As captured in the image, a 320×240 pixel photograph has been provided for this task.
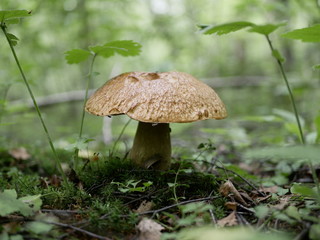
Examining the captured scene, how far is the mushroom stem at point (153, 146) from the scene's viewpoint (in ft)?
8.20

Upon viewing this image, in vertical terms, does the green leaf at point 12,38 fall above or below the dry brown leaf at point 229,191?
above

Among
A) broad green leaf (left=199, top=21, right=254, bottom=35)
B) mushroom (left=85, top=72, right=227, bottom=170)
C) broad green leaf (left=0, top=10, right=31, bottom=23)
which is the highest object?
broad green leaf (left=0, top=10, right=31, bottom=23)

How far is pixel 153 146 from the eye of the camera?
→ 250cm

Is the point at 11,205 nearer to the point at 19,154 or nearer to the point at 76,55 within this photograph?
the point at 76,55

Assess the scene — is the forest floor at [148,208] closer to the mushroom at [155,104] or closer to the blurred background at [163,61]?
the mushroom at [155,104]

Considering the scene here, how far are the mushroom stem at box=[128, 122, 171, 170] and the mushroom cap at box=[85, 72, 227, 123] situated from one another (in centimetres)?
48

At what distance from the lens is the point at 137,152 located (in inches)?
100

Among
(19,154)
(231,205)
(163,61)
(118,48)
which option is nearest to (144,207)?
(231,205)

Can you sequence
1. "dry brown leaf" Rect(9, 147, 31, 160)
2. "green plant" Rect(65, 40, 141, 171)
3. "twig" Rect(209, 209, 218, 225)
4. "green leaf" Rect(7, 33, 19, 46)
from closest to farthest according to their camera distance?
"twig" Rect(209, 209, 218, 225)
"green leaf" Rect(7, 33, 19, 46)
"green plant" Rect(65, 40, 141, 171)
"dry brown leaf" Rect(9, 147, 31, 160)

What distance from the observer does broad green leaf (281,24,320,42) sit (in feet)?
5.93

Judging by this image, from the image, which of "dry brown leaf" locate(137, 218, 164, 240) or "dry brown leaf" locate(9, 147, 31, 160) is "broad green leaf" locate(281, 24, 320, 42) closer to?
"dry brown leaf" locate(137, 218, 164, 240)

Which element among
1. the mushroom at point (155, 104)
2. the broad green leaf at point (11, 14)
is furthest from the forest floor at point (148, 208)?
the broad green leaf at point (11, 14)

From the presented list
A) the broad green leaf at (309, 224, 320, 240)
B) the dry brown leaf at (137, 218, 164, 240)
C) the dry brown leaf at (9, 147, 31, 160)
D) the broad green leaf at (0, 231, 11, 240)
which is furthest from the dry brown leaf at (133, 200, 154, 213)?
the dry brown leaf at (9, 147, 31, 160)

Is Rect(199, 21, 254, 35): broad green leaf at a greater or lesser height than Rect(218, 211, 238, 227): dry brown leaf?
greater
